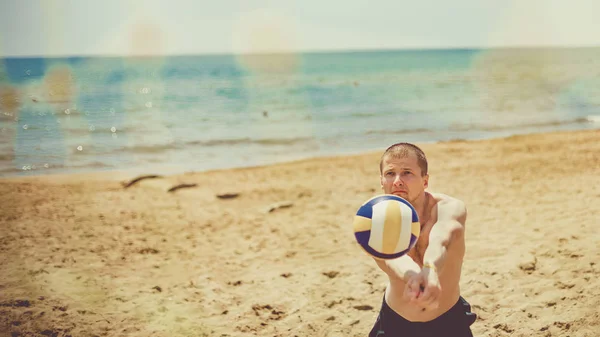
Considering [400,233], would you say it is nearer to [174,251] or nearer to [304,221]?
[174,251]

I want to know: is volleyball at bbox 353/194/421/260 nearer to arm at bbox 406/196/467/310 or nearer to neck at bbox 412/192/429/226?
arm at bbox 406/196/467/310

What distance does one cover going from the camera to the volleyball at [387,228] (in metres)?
2.55

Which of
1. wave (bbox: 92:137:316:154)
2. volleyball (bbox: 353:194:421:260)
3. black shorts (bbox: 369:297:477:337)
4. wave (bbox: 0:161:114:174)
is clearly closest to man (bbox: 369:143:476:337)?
black shorts (bbox: 369:297:477:337)

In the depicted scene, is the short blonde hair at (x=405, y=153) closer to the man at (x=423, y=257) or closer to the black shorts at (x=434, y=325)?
the man at (x=423, y=257)

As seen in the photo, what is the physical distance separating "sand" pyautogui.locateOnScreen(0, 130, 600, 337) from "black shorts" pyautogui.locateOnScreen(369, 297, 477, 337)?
→ 1722 mm

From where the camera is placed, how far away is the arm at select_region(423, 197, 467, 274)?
8.81 feet

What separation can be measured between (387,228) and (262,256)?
4.55 metres

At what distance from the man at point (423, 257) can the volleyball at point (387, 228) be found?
13 centimetres

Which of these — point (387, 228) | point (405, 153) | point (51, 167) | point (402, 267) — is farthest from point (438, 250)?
point (51, 167)

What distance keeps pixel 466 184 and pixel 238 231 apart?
4798 mm

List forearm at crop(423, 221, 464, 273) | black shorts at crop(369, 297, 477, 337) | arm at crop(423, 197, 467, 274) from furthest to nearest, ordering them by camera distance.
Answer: black shorts at crop(369, 297, 477, 337), arm at crop(423, 197, 467, 274), forearm at crop(423, 221, 464, 273)

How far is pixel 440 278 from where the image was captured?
120 inches

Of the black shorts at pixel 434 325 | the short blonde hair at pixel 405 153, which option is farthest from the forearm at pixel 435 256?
the black shorts at pixel 434 325

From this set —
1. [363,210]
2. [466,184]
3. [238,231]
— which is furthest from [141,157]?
[363,210]
